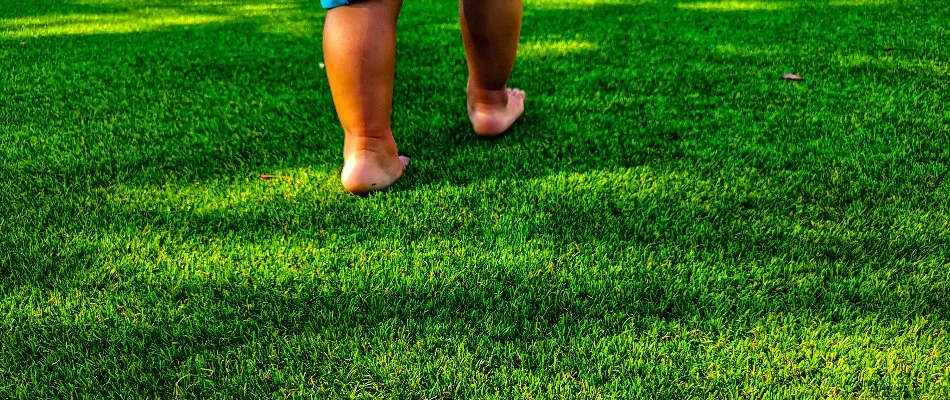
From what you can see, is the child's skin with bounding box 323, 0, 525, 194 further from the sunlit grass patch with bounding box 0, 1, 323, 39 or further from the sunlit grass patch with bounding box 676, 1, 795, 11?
the sunlit grass patch with bounding box 676, 1, 795, 11

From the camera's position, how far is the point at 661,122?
94.0 inches

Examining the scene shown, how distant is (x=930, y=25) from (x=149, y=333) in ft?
13.3

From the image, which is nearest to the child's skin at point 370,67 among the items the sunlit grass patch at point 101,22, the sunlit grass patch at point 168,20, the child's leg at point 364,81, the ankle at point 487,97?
the child's leg at point 364,81

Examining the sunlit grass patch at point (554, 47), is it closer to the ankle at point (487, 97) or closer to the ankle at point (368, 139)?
the ankle at point (487, 97)

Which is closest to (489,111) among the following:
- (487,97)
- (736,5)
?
(487,97)

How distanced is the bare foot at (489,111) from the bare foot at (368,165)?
42 cm

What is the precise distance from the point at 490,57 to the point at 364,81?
51 cm

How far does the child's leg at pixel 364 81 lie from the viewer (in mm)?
1782

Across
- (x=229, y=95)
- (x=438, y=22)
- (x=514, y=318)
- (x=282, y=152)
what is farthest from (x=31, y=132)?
(x=438, y=22)

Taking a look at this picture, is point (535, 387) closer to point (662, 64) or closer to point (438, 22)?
point (662, 64)

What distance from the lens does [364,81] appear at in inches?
71.3

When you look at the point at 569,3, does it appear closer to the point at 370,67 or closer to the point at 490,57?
the point at 490,57

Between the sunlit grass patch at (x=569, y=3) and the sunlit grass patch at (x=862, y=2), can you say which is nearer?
the sunlit grass patch at (x=862, y=2)

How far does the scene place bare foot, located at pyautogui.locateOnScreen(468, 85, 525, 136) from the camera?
2238 mm
